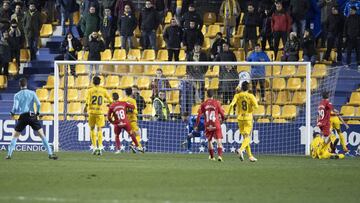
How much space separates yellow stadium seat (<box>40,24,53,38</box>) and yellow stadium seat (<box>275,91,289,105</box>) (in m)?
10.0

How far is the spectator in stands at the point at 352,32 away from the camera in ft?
109

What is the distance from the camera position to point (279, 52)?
35.2 metres

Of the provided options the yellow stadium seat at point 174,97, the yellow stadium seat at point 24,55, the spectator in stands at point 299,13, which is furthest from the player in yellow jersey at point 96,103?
the yellow stadium seat at point 24,55

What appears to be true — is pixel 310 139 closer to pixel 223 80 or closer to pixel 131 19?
pixel 223 80

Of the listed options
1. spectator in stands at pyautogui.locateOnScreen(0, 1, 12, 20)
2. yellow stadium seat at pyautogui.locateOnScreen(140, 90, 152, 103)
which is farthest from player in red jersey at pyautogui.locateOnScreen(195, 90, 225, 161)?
spectator in stands at pyautogui.locateOnScreen(0, 1, 12, 20)

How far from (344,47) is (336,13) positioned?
1247 millimetres

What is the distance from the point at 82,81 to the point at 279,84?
6.15m

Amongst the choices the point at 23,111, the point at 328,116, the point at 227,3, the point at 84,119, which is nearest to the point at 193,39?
the point at 227,3

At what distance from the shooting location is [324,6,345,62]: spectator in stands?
33500mm

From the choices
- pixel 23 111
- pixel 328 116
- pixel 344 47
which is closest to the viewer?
pixel 23 111

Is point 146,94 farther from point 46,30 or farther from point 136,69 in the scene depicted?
point 46,30

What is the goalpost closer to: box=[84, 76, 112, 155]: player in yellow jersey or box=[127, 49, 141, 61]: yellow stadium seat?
box=[84, 76, 112, 155]: player in yellow jersey

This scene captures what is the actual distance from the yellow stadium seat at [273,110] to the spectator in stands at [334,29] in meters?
2.90

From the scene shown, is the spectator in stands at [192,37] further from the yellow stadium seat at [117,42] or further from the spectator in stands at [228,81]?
the yellow stadium seat at [117,42]
